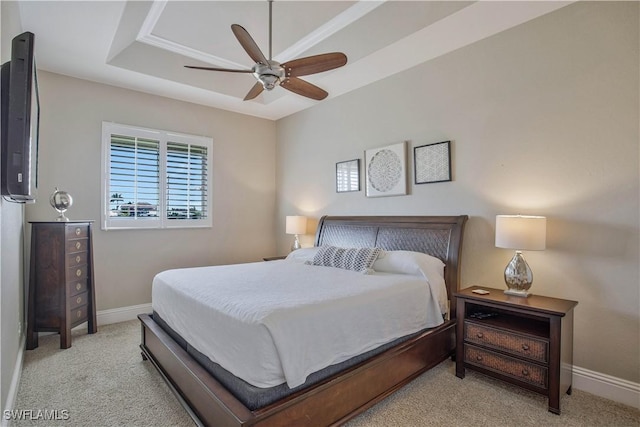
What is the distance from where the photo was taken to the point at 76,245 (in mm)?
3420

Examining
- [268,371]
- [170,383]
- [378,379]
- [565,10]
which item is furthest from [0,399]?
[565,10]

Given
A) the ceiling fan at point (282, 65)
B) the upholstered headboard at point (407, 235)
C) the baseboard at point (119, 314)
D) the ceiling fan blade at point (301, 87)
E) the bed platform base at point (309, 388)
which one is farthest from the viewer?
the baseboard at point (119, 314)

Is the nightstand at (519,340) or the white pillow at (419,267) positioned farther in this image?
the white pillow at (419,267)

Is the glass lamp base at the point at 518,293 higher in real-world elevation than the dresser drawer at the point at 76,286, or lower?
higher

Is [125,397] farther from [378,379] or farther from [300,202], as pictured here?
[300,202]

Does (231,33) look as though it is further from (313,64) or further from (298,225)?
(298,225)

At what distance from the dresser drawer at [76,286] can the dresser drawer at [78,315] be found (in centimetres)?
17

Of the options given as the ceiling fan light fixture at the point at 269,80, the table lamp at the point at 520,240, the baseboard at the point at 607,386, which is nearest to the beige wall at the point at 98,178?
the ceiling fan light fixture at the point at 269,80

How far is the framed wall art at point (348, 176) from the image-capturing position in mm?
4219

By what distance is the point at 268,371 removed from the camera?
5.26 ft

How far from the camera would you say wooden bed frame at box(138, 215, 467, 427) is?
167cm

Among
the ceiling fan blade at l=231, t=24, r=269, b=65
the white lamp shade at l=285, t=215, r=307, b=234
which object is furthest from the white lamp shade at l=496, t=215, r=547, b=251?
the white lamp shade at l=285, t=215, r=307, b=234

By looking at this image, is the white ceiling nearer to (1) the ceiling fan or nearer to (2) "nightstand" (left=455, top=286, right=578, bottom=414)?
(1) the ceiling fan

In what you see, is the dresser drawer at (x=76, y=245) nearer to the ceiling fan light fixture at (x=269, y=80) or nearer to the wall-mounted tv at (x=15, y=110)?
the wall-mounted tv at (x=15, y=110)
